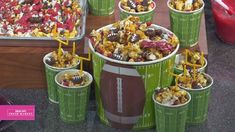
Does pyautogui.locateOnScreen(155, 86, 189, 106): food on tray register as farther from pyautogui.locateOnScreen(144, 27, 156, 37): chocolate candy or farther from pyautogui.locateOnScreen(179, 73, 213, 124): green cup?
pyautogui.locateOnScreen(144, 27, 156, 37): chocolate candy

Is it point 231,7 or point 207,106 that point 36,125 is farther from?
point 231,7

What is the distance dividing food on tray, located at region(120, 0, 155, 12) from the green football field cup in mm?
216

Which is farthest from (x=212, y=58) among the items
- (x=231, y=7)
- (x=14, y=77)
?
(x=14, y=77)

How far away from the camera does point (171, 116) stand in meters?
1.34

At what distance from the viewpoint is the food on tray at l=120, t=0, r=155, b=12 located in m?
1.56

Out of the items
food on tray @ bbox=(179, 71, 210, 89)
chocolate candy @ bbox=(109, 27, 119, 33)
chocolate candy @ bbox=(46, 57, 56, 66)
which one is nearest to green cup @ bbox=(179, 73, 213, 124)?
food on tray @ bbox=(179, 71, 210, 89)

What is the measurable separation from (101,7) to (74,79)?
370 millimetres

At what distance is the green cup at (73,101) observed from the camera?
1.40 meters

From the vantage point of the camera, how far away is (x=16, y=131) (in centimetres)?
145

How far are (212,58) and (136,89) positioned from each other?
52 centimetres

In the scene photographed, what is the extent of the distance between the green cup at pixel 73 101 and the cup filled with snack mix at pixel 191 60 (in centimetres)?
24

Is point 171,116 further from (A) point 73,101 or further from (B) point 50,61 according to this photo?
(B) point 50,61

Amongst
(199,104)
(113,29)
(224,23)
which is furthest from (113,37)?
(224,23)

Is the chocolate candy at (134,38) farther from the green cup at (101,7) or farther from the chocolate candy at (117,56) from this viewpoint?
the green cup at (101,7)
